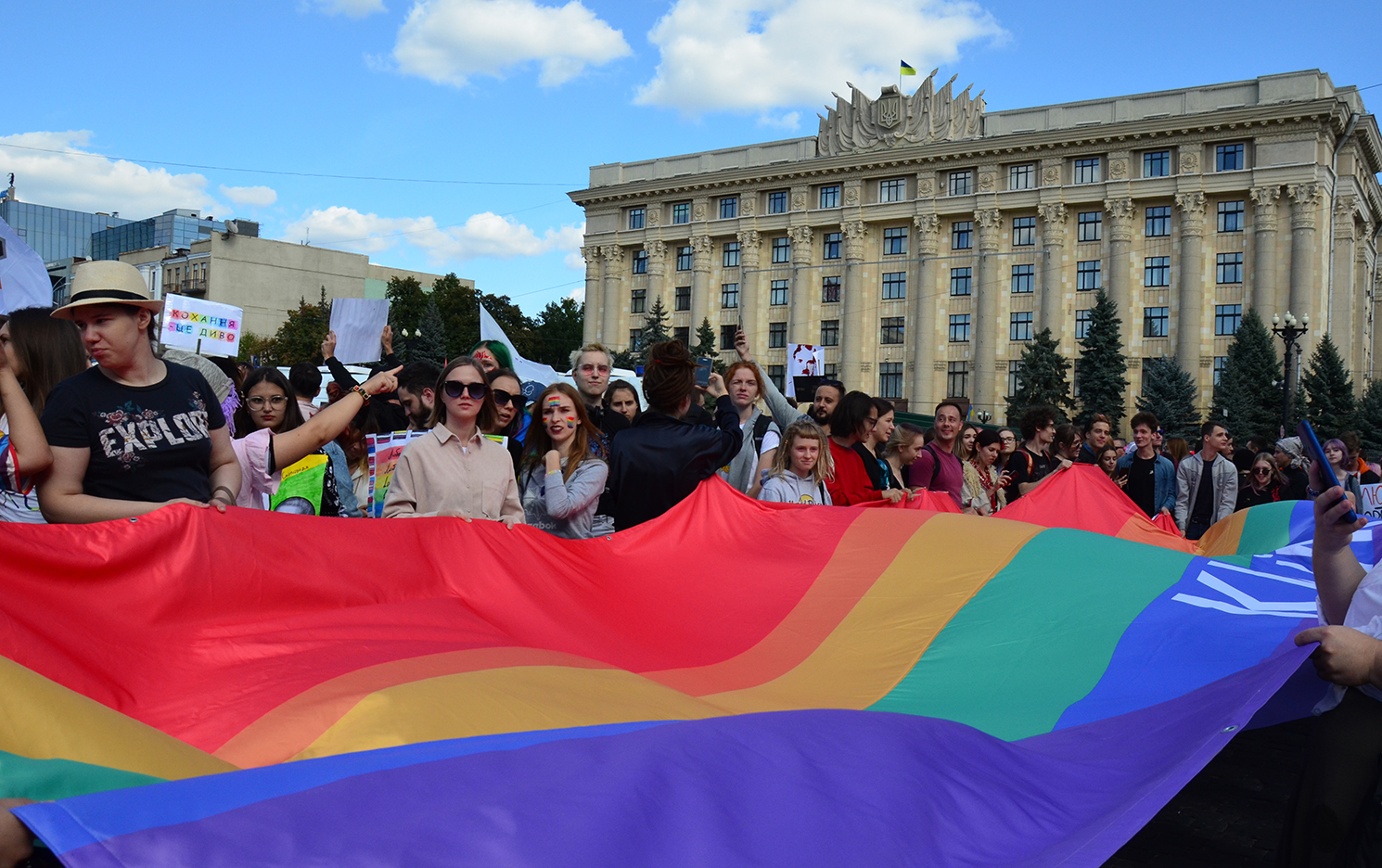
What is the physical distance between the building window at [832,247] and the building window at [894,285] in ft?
11.7

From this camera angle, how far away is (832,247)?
6506cm

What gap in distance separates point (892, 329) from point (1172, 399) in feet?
56.9

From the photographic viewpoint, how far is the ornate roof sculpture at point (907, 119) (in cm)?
6134

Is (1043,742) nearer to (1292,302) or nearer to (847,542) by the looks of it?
(847,542)

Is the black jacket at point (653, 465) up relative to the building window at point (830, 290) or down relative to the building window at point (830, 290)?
down

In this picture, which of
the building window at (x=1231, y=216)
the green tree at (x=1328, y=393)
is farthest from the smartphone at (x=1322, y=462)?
the building window at (x=1231, y=216)

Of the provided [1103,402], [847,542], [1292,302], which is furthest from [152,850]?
[1292,302]

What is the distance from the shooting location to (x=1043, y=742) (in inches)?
136

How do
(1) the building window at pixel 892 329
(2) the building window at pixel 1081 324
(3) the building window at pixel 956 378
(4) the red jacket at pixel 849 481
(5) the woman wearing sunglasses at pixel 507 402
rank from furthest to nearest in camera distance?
(1) the building window at pixel 892 329, (3) the building window at pixel 956 378, (2) the building window at pixel 1081 324, (4) the red jacket at pixel 849 481, (5) the woman wearing sunglasses at pixel 507 402

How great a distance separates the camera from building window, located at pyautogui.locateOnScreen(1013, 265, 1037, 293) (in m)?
59.0

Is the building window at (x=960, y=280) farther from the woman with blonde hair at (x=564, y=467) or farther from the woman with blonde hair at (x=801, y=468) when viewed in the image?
the woman with blonde hair at (x=564, y=467)

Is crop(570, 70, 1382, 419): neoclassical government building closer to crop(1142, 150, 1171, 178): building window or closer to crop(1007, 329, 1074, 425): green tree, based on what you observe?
crop(1142, 150, 1171, 178): building window

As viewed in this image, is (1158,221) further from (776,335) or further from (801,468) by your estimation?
(801,468)

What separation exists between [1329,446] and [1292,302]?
50.4 metres
